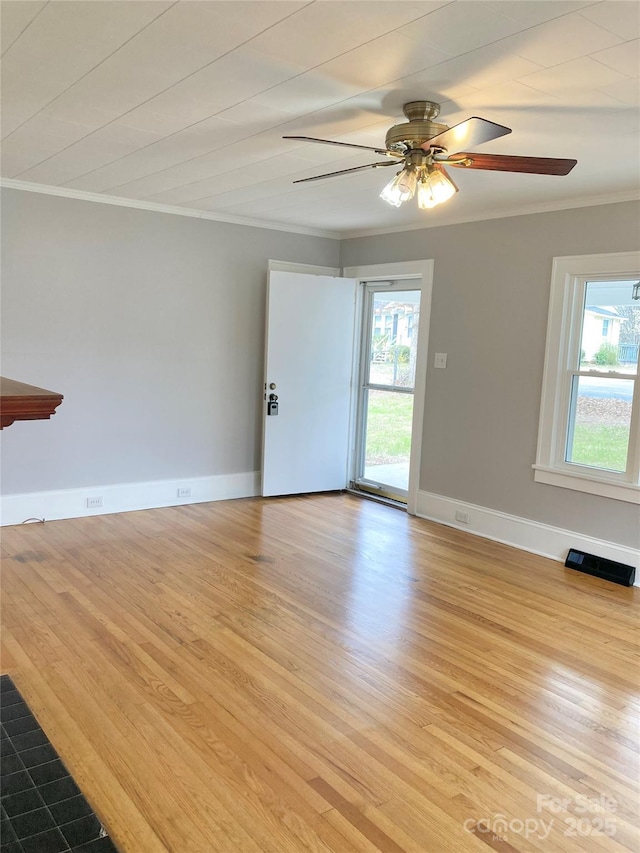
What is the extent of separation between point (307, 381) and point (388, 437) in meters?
0.95

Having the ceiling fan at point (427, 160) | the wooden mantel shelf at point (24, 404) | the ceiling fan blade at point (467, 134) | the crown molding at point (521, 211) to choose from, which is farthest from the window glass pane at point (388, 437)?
the wooden mantel shelf at point (24, 404)

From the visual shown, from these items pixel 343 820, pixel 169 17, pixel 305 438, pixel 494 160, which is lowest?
pixel 343 820

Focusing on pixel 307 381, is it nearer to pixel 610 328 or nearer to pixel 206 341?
pixel 206 341

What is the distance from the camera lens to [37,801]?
202cm

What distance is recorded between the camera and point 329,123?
2.96 m

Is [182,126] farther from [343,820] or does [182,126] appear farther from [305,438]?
[305,438]

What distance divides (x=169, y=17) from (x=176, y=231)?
10.9 feet

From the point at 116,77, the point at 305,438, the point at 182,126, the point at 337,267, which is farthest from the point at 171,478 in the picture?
the point at 116,77

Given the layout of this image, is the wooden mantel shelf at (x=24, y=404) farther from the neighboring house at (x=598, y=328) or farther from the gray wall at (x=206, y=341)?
the neighboring house at (x=598, y=328)

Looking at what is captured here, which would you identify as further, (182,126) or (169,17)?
(182,126)

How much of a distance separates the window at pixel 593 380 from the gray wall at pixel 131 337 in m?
2.56

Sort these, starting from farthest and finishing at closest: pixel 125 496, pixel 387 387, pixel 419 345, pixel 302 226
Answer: pixel 387 387 < pixel 302 226 < pixel 419 345 < pixel 125 496

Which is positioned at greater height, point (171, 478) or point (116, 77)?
point (116, 77)

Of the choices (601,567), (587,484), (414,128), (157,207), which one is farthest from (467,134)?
(157,207)
